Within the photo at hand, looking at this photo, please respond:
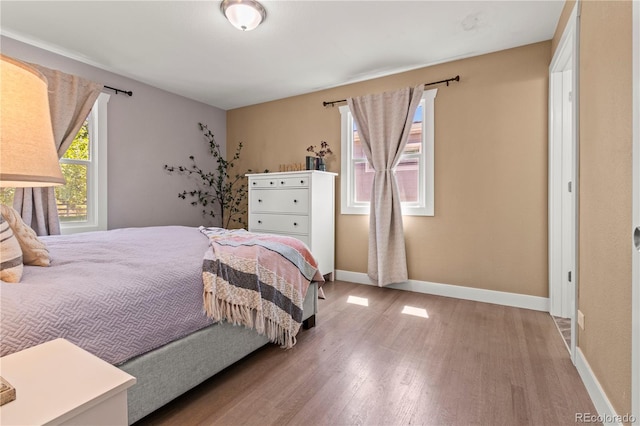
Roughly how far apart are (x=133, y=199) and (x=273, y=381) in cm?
292

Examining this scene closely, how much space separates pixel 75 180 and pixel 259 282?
8.79ft

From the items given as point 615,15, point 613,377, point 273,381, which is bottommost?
point 273,381

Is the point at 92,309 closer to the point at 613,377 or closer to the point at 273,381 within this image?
the point at 273,381

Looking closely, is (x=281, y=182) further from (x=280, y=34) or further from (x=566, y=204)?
(x=566, y=204)

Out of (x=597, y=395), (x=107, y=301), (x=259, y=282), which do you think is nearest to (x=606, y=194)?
(x=597, y=395)

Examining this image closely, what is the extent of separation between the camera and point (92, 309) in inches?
43.7

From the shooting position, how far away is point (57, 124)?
9.21 ft

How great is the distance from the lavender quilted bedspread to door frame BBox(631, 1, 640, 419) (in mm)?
1719

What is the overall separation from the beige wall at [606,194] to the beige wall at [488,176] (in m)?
1.06

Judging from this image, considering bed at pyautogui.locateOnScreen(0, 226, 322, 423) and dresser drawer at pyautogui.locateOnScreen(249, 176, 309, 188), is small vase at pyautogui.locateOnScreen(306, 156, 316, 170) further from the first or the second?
bed at pyautogui.locateOnScreen(0, 226, 322, 423)

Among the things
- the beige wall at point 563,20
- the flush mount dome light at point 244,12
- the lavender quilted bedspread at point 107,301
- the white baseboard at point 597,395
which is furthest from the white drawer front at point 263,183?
the white baseboard at point 597,395

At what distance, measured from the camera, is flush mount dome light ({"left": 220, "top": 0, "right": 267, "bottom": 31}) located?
7.14 feet

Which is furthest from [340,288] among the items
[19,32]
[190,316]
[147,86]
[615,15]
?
[19,32]

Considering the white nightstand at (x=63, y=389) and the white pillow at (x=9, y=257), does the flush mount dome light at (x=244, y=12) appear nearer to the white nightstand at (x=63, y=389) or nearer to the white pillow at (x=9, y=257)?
the white pillow at (x=9, y=257)
